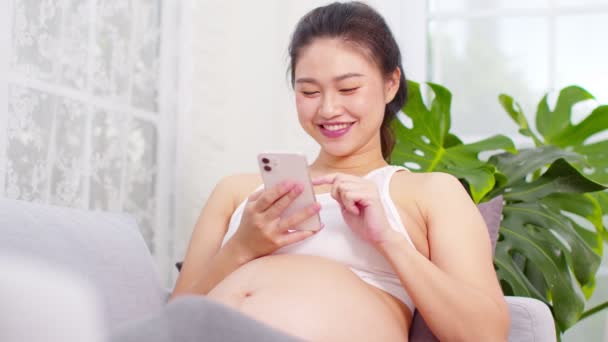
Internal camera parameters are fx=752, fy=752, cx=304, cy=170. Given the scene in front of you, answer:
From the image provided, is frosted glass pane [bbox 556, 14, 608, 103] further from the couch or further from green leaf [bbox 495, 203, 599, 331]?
the couch

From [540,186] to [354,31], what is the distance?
980mm

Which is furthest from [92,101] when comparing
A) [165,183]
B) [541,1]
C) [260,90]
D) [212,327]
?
[541,1]

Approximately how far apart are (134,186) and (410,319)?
1358 mm

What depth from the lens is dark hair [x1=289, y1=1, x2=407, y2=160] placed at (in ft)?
4.98

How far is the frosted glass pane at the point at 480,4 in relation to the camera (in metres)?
3.04

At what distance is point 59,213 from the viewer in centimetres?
129

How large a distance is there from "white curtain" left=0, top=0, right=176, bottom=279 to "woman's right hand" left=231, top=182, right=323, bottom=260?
77 centimetres

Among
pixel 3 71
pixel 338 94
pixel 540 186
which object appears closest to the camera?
pixel 338 94

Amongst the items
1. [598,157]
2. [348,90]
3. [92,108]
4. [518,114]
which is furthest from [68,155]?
[598,157]

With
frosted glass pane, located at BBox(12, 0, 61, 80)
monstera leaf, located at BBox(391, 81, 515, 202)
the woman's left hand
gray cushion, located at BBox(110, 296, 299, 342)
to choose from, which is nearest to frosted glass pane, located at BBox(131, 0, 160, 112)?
frosted glass pane, located at BBox(12, 0, 61, 80)

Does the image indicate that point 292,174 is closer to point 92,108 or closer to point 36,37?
point 36,37

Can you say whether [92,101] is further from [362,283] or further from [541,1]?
[541,1]

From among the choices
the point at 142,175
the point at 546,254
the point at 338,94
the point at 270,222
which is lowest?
the point at 546,254

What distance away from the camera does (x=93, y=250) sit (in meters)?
1.28
